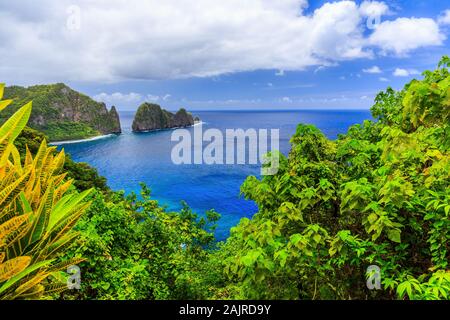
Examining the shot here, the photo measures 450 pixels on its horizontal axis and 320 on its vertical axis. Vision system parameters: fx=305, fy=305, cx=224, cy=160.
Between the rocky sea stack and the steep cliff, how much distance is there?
752 centimetres

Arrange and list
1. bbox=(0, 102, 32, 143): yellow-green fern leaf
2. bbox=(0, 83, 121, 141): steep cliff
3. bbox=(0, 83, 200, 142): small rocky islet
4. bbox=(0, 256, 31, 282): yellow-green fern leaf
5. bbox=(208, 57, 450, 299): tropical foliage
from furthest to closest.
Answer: bbox=(0, 83, 200, 142): small rocky islet, bbox=(0, 83, 121, 141): steep cliff, bbox=(208, 57, 450, 299): tropical foliage, bbox=(0, 102, 32, 143): yellow-green fern leaf, bbox=(0, 256, 31, 282): yellow-green fern leaf

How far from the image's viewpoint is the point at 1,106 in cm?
199

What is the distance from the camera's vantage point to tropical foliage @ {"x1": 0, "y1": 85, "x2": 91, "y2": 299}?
1.83 metres

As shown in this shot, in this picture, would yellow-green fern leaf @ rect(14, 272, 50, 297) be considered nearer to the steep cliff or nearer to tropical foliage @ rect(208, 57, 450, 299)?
tropical foliage @ rect(208, 57, 450, 299)

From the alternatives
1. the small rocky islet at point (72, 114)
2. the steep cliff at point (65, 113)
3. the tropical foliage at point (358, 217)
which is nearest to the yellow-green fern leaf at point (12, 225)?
the tropical foliage at point (358, 217)

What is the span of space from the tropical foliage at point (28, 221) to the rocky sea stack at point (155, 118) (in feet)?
338

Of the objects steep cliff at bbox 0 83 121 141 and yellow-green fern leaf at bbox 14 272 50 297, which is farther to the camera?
steep cliff at bbox 0 83 121 141

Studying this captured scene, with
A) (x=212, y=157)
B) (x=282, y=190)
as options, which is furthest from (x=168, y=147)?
(x=282, y=190)

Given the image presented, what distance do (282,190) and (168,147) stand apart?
7216 cm

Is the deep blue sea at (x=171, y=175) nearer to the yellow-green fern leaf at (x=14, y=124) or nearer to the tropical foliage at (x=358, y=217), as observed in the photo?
the tropical foliage at (x=358, y=217)

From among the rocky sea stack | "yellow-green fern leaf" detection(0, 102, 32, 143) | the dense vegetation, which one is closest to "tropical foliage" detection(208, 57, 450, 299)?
the dense vegetation

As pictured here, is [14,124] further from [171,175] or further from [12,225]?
[171,175]
